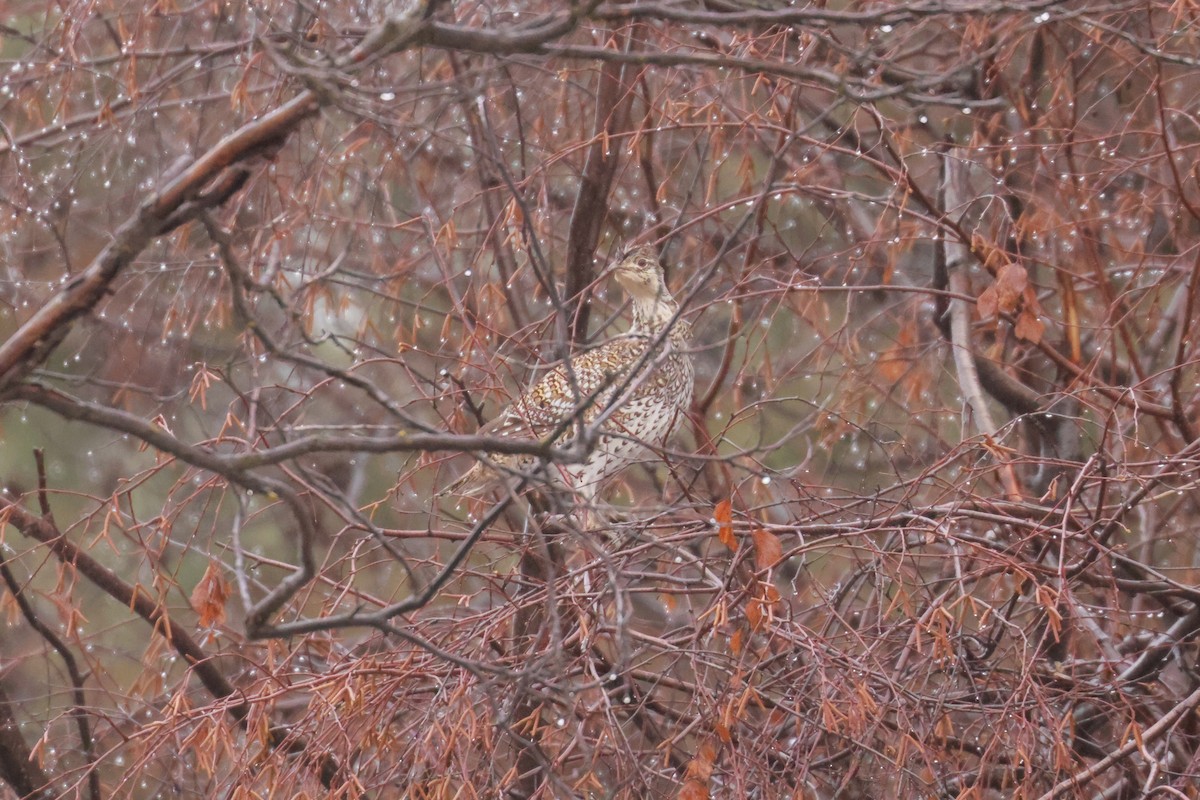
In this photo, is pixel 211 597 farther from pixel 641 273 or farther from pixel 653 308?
pixel 653 308

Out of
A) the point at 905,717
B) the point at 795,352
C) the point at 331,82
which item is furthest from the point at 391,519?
the point at 331,82

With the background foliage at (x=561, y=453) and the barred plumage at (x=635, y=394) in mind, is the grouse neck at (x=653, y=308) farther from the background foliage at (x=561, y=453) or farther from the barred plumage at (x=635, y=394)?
the background foliage at (x=561, y=453)

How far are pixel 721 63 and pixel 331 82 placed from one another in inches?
24.3

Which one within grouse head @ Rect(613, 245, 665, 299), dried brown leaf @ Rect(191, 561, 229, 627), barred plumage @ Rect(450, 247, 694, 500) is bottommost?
barred plumage @ Rect(450, 247, 694, 500)

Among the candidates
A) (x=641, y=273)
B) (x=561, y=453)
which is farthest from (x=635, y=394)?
(x=561, y=453)

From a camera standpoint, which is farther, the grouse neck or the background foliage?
the grouse neck

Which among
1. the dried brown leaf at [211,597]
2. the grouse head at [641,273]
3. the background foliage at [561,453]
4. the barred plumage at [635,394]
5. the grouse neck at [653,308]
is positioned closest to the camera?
the background foliage at [561,453]

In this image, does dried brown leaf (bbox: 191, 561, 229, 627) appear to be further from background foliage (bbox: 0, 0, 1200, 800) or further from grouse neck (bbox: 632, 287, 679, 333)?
grouse neck (bbox: 632, 287, 679, 333)

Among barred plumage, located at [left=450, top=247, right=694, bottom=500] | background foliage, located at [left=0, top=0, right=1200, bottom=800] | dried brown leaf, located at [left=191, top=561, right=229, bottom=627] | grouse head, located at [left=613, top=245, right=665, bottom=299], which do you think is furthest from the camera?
grouse head, located at [left=613, top=245, right=665, bottom=299]

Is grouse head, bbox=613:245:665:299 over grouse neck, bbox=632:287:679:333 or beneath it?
over

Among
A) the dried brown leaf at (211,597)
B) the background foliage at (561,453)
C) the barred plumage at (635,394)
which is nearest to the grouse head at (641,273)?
the barred plumage at (635,394)

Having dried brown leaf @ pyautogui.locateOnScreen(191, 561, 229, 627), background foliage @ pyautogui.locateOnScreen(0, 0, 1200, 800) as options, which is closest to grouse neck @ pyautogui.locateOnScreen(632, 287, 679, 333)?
background foliage @ pyautogui.locateOnScreen(0, 0, 1200, 800)

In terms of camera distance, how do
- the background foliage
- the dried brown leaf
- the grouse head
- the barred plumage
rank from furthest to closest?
the grouse head
the barred plumage
the dried brown leaf
the background foliage

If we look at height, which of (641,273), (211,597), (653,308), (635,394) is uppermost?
(211,597)
